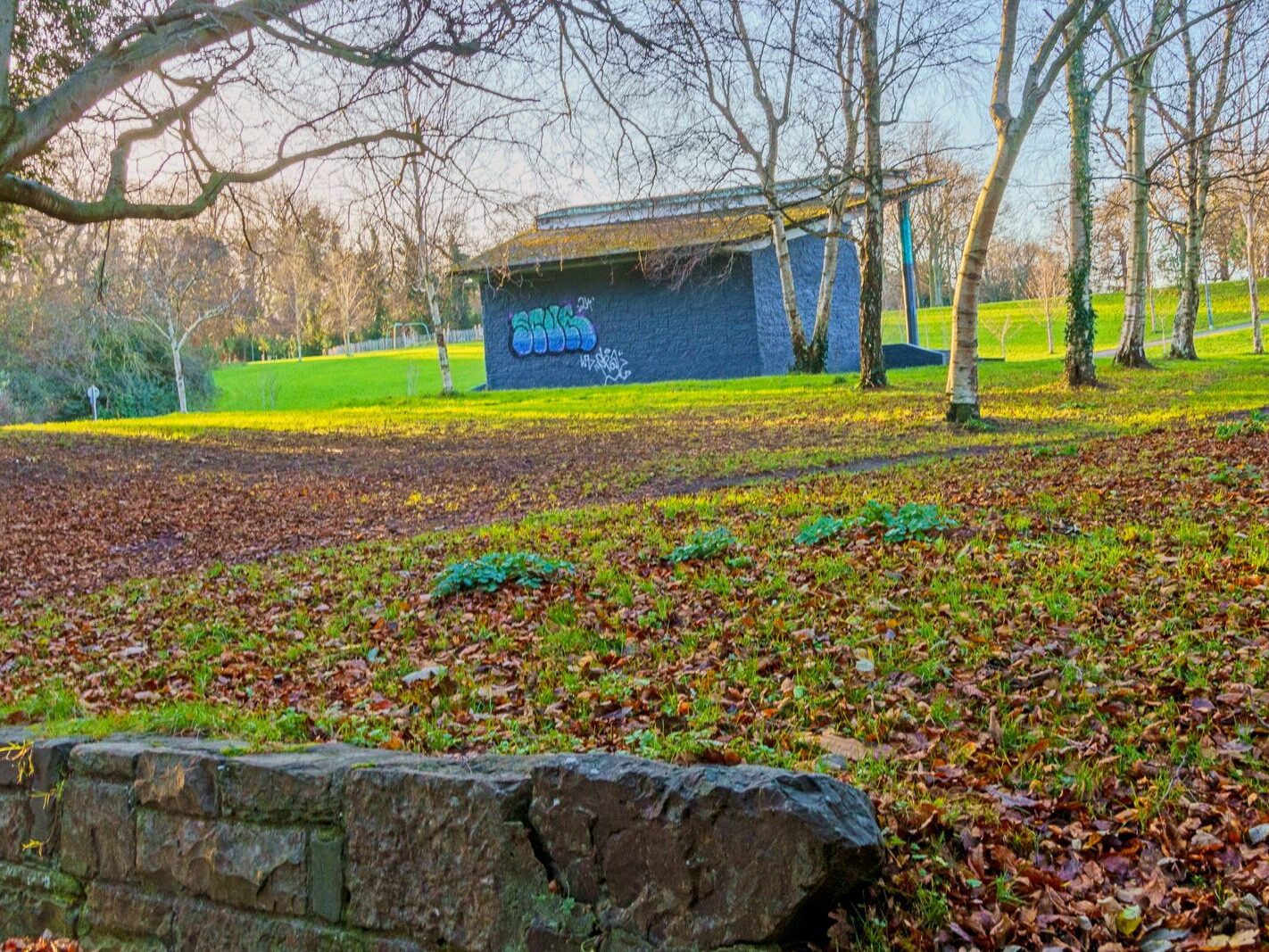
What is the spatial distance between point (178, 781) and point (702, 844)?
226 cm

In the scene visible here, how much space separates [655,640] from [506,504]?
664 cm

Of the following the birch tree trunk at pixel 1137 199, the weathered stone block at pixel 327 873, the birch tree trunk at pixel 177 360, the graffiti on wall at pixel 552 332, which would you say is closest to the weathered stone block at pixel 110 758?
the weathered stone block at pixel 327 873

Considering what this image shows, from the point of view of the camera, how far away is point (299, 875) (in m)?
3.88

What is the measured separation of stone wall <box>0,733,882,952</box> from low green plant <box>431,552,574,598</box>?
118 inches

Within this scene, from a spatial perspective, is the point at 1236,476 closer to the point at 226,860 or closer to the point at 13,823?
the point at 226,860

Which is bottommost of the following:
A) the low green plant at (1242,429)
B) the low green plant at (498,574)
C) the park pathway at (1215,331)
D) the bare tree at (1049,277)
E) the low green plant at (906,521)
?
the low green plant at (498,574)

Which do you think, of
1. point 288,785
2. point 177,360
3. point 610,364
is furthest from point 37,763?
point 177,360

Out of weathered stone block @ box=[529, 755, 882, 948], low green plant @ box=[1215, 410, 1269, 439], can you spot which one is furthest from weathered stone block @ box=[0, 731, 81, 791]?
low green plant @ box=[1215, 410, 1269, 439]

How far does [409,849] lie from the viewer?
12.0ft

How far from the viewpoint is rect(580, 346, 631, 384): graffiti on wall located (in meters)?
30.3

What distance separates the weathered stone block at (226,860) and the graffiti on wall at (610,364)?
26.6 meters

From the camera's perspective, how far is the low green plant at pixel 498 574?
728 centimetres

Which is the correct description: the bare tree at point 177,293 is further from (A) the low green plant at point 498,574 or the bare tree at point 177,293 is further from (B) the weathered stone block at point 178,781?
(B) the weathered stone block at point 178,781

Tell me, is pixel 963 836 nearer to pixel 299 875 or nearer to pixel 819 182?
pixel 299 875
